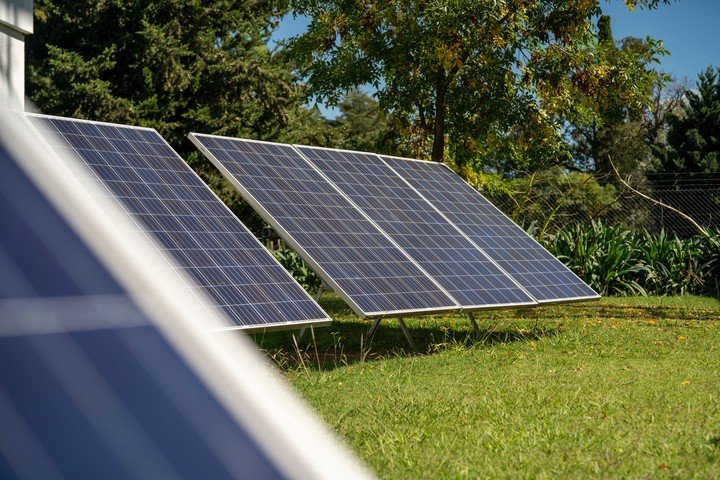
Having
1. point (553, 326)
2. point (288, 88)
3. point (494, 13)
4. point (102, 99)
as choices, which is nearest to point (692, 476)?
point (553, 326)

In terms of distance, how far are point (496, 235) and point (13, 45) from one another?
21.9 ft

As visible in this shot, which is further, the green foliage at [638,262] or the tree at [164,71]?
the tree at [164,71]

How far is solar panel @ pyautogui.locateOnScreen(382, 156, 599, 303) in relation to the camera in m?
12.6

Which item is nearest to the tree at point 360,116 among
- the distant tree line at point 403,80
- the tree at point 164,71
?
the distant tree line at point 403,80

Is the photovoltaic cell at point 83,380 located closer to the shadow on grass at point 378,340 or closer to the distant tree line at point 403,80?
the shadow on grass at point 378,340

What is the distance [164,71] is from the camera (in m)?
29.7

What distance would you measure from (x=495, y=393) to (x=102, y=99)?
22.6 meters

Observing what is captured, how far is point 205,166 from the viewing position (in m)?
30.4

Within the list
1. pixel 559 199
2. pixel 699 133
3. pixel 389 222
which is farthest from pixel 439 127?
pixel 699 133

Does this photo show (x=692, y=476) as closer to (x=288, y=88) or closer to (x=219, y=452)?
(x=219, y=452)

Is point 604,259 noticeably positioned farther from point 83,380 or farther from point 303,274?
point 83,380

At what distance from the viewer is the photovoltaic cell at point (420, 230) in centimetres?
1120

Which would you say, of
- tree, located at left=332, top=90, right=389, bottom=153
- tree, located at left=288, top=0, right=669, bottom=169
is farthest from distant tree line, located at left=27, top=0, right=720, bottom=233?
tree, located at left=332, top=90, right=389, bottom=153

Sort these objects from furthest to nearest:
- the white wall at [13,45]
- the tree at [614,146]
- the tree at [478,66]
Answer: the tree at [614,146] → the tree at [478,66] → the white wall at [13,45]
